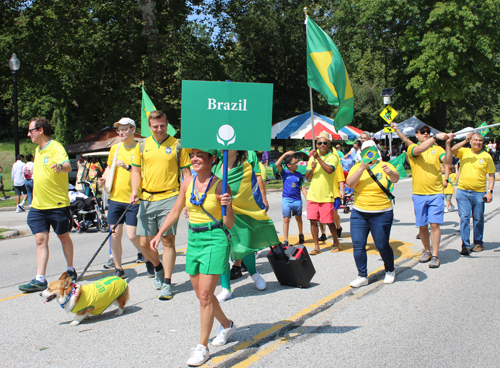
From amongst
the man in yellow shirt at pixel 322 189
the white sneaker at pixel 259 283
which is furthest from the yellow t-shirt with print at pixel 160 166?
the man in yellow shirt at pixel 322 189

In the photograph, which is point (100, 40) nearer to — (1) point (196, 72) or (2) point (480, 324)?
(1) point (196, 72)

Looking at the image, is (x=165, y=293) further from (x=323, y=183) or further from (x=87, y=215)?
(x=87, y=215)

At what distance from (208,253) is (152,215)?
207 cm

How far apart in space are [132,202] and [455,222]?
26.7 feet

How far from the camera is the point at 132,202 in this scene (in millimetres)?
5441

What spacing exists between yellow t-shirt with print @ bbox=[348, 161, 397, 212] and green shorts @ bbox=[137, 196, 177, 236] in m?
2.28

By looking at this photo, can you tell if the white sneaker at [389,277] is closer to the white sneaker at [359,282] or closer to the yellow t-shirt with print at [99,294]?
the white sneaker at [359,282]

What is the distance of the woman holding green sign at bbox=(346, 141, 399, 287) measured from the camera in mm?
5738

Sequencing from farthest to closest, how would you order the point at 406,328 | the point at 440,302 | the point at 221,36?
the point at 221,36
the point at 440,302
the point at 406,328

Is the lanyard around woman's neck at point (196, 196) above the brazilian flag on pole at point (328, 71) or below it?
below

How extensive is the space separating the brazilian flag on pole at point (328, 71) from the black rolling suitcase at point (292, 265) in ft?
8.02

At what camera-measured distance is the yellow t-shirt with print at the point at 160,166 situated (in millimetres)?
5555

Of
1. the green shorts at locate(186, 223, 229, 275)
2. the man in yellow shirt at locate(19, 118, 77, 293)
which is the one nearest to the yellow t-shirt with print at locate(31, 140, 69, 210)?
the man in yellow shirt at locate(19, 118, 77, 293)

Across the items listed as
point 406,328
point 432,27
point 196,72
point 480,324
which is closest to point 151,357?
Result: point 406,328
